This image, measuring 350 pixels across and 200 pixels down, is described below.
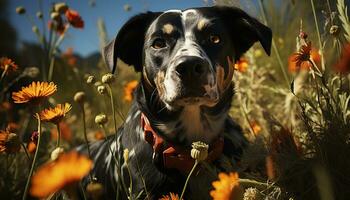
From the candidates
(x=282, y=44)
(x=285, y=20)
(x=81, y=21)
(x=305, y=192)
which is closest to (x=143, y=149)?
(x=305, y=192)

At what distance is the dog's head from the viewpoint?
2260 millimetres

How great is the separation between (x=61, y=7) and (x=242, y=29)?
130cm

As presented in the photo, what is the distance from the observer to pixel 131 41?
2.87m

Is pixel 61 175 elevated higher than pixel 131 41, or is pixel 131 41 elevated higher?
pixel 61 175

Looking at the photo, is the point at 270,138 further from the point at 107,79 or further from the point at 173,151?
the point at 107,79

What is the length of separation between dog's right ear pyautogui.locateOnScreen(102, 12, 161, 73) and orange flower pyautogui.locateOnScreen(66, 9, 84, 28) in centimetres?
62

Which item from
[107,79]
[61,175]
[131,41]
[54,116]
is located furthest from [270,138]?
[61,175]

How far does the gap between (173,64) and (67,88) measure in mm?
4641

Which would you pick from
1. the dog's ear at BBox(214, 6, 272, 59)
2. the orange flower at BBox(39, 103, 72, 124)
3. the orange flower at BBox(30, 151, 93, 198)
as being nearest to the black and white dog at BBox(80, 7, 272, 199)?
the dog's ear at BBox(214, 6, 272, 59)

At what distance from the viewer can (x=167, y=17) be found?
2.66 metres

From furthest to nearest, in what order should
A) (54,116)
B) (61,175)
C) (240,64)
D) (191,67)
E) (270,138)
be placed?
1. (240,64)
2. (270,138)
3. (191,67)
4. (54,116)
5. (61,175)

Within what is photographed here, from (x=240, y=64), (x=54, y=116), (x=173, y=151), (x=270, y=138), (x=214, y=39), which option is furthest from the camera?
Result: (x=240, y=64)

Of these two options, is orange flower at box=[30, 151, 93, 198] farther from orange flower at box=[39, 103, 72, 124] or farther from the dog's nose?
the dog's nose

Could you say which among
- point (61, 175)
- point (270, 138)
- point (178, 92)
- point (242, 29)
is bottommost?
point (270, 138)
